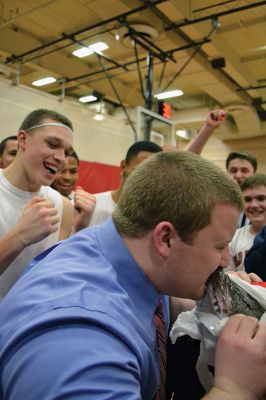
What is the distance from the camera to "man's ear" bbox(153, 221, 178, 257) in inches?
32.4

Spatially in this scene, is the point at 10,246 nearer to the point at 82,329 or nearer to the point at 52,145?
the point at 52,145

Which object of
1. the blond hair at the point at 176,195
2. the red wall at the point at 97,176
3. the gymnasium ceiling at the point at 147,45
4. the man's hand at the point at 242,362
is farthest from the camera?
the red wall at the point at 97,176

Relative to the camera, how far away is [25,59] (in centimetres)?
634

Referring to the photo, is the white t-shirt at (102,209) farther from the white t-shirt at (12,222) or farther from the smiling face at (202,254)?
the smiling face at (202,254)

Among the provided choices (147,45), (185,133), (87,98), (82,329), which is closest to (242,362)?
(82,329)

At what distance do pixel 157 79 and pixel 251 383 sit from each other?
23.4 feet

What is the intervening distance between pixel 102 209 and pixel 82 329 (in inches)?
66.1

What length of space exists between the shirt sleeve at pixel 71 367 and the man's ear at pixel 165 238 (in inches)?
10.2

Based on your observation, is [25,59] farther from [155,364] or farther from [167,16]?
[155,364]

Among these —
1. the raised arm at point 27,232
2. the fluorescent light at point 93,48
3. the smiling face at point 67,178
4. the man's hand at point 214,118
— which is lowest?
the raised arm at point 27,232

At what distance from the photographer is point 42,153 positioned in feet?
6.04

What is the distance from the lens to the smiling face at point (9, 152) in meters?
A: 2.96

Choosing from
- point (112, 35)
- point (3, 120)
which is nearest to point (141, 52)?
point (112, 35)

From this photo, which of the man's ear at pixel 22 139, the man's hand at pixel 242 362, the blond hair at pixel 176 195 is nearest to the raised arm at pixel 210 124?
the man's ear at pixel 22 139
